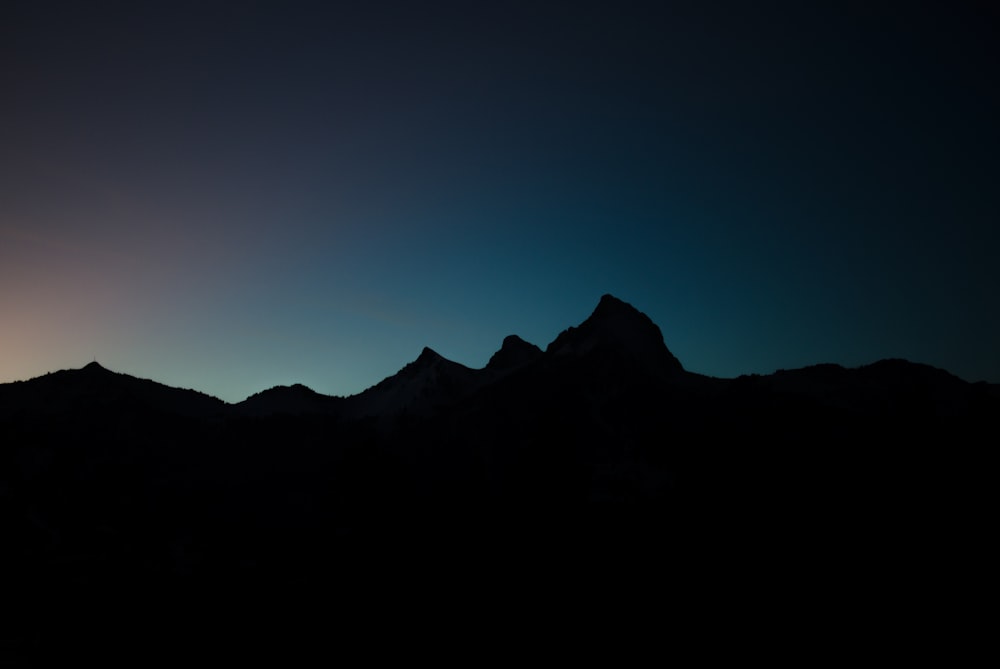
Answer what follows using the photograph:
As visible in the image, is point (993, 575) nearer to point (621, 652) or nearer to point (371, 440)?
point (621, 652)

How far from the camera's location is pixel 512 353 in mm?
86750

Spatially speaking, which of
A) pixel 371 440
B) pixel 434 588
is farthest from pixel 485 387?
pixel 434 588

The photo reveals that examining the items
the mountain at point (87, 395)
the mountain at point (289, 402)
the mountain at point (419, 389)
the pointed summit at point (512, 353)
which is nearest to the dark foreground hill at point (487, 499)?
the mountain at point (87, 395)

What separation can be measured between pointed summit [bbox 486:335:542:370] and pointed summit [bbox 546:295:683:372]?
7017 millimetres

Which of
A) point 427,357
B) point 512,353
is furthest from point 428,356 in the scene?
point 512,353

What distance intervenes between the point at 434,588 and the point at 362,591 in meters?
6.10

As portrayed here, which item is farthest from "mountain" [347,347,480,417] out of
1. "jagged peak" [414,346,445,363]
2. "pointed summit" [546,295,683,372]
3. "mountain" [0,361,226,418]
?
"mountain" [0,361,226,418]

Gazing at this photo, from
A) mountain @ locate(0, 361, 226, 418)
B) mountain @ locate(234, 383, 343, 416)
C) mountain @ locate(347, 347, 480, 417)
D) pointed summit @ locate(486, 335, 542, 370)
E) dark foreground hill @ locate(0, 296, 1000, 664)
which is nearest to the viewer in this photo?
dark foreground hill @ locate(0, 296, 1000, 664)

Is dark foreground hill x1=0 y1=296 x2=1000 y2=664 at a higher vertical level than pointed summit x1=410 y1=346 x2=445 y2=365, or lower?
lower

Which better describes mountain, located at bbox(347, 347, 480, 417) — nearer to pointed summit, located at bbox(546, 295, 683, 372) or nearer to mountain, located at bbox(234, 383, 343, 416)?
mountain, located at bbox(234, 383, 343, 416)

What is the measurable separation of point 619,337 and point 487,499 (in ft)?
108

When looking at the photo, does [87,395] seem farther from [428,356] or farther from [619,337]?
[619,337]

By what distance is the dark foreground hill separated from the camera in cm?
3806

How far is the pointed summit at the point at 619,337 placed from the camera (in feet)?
235
